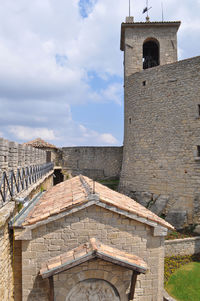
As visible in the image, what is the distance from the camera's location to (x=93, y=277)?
5219 mm

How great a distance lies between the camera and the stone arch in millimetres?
5156

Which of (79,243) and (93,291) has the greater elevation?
(79,243)

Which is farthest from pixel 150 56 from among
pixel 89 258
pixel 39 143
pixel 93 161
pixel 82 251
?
pixel 89 258

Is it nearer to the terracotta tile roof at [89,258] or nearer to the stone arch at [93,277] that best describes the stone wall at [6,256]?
the terracotta tile roof at [89,258]

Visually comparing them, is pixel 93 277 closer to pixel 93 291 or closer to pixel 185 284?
pixel 93 291

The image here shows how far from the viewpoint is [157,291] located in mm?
5848

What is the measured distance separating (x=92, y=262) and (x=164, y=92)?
12.5 meters

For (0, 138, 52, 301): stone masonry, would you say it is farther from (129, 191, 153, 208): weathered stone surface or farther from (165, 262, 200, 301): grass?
(129, 191, 153, 208): weathered stone surface

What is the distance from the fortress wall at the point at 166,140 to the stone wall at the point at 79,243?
856cm

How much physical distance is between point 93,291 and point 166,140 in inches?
441

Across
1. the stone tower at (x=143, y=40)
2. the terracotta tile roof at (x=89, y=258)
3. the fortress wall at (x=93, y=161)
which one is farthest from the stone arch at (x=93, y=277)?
the fortress wall at (x=93, y=161)

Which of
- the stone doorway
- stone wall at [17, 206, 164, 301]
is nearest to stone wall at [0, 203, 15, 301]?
stone wall at [17, 206, 164, 301]

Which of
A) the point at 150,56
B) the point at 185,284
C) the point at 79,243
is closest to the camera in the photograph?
the point at 79,243

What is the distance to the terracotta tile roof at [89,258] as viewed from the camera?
4832 mm
